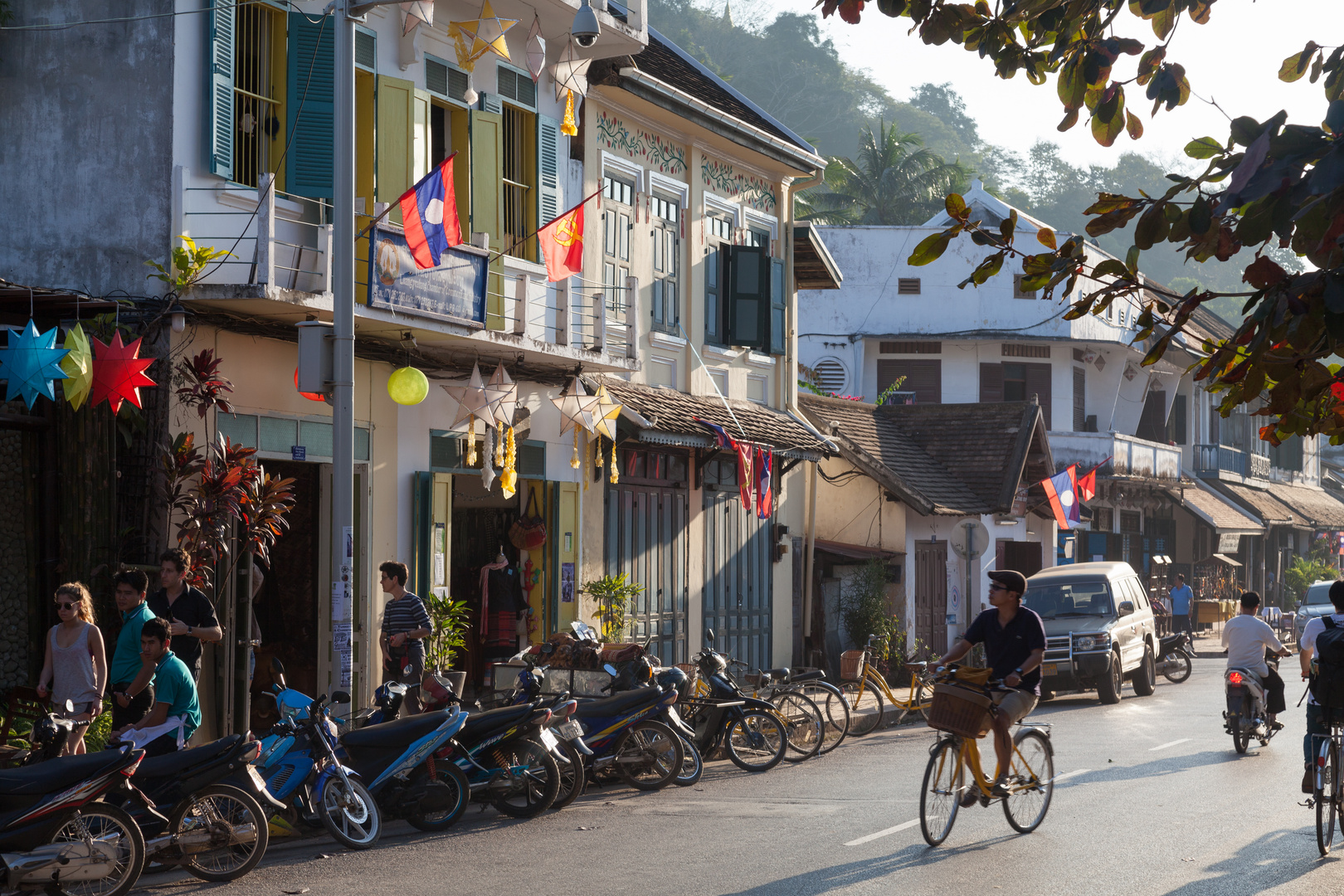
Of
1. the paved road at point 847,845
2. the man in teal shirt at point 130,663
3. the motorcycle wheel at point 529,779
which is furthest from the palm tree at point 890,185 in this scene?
the man in teal shirt at point 130,663

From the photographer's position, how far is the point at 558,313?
16.9 meters

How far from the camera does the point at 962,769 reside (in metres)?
10.2

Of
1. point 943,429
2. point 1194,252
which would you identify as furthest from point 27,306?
point 943,429

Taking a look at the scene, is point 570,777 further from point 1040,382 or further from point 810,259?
point 1040,382

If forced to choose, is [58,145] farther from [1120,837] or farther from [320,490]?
[1120,837]

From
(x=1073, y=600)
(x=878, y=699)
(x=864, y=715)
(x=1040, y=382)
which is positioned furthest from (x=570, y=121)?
(x=1040, y=382)

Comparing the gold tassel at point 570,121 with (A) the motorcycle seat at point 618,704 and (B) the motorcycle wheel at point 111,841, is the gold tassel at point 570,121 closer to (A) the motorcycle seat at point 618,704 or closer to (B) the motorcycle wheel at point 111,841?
(A) the motorcycle seat at point 618,704

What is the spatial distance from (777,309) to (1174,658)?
926 cm

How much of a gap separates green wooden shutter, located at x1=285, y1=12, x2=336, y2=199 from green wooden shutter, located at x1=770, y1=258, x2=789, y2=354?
9.53 meters

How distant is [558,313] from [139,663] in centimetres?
745

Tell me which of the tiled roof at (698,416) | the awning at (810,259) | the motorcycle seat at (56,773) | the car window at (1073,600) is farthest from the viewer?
the awning at (810,259)

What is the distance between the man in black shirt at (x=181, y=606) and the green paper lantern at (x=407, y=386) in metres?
3.06

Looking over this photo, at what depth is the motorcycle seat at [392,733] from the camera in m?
10.6

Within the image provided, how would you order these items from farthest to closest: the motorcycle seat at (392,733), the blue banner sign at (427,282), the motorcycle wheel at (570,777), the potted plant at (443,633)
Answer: the potted plant at (443,633)
the blue banner sign at (427,282)
the motorcycle wheel at (570,777)
the motorcycle seat at (392,733)
